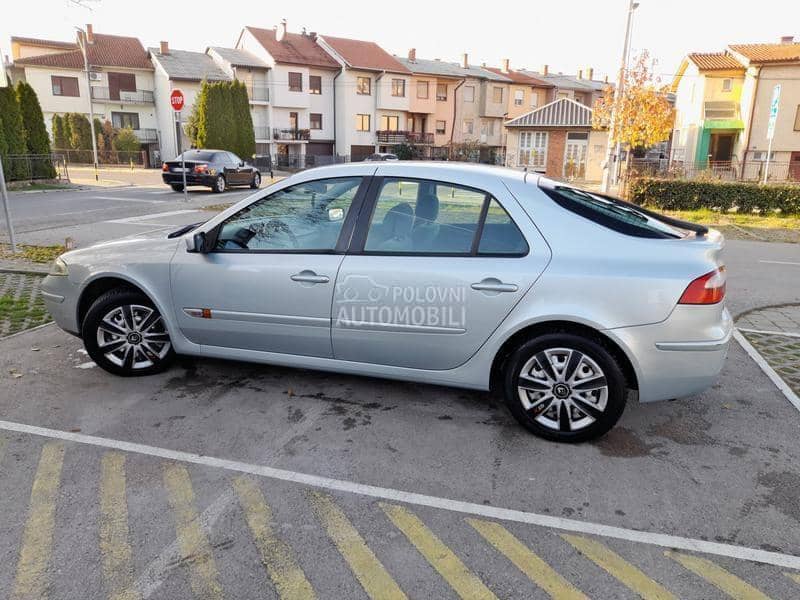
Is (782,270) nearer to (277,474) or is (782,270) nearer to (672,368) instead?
(672,368)

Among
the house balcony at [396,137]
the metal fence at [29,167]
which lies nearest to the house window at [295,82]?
the house balcony at [396,137]

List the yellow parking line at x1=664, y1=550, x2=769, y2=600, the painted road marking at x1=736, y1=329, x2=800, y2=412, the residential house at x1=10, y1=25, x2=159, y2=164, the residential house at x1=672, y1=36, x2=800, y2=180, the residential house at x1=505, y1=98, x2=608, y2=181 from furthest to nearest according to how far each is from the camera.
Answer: the residential house at x1=10, y1=25, x2=159, y2=164, the residential house at x1=505, y1=98, x2=608, y2=181, the residential house at x1=672, y1=36, x2=800, y2=180, the painted road marking at x1=736, y1=329, x2=800, y2=412, the yellow parking line at x1=664, y1=550, x2=769, y2=600

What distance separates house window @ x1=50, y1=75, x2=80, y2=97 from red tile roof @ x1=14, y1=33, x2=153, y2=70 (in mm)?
885

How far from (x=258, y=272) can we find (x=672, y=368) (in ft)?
8.89

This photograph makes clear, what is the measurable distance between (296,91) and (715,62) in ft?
100

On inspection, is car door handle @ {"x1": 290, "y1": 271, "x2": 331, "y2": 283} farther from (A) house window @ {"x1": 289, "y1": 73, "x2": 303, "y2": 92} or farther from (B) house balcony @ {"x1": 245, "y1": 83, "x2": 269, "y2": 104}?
(A) house window @ {"x1": 289, "y1": 73, "x2": 303, "y2": 92}

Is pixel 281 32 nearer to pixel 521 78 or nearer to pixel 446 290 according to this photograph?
pixel 521 78

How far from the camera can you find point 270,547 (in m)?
2.84

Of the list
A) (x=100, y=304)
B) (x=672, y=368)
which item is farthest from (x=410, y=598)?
(x=100, y=304)

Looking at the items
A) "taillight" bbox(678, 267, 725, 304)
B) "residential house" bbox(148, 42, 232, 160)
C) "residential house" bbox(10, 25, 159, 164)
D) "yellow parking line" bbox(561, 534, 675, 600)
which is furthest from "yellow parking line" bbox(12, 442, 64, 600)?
"residential house" bbox(148, 42, 232, 160)

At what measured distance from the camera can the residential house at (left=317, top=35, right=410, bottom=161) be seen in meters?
51.9

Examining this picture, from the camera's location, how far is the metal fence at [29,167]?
2261cm

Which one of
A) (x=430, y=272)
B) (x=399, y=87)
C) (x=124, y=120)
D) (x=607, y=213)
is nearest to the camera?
(x=430, y=272)

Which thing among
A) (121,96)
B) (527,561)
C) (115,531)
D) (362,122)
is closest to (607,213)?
(527,561)
